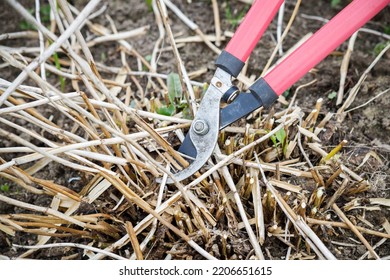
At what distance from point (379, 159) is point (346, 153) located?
9 centimetres

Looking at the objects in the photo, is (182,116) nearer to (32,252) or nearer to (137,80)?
(137,80)

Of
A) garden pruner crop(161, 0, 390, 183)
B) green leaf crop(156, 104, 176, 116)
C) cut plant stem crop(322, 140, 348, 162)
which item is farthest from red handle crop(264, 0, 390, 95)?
green leaf crop(156, 104, 176, 116)

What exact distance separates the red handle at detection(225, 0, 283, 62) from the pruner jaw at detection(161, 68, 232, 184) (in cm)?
7

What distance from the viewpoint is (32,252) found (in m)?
1.40

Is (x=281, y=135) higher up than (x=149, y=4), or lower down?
lower down

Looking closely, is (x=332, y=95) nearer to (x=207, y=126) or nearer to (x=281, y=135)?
(x=281, y=135)

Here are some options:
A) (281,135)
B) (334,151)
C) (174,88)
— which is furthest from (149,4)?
(334,151)

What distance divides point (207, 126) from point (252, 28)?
277mm

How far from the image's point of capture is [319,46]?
1308 mm

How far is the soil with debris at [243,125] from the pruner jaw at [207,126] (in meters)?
0.09

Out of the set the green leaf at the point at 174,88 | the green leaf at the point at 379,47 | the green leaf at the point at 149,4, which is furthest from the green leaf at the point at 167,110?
the green leaf at the point at 379,47

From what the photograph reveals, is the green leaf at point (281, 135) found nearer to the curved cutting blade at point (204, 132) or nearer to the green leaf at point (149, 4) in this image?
the curved cutting blade at point (204, 132)

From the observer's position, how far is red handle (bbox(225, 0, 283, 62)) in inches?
51.9
